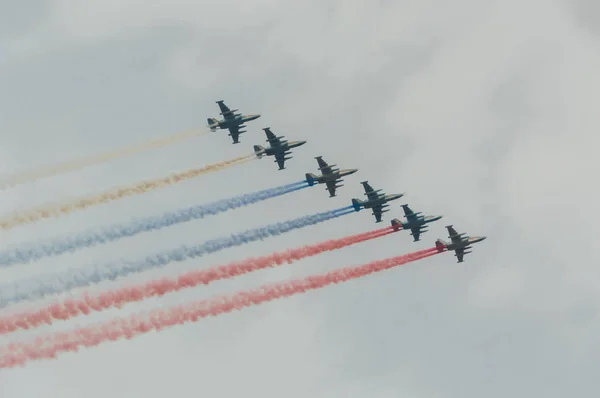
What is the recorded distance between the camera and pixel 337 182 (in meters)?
145

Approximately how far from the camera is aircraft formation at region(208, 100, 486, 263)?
144 metres

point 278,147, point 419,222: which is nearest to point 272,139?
point 278,147

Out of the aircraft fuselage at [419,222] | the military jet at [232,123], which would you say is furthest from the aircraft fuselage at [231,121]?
the aircraft fuselage at [419,222]

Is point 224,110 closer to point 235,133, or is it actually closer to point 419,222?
point 235,133

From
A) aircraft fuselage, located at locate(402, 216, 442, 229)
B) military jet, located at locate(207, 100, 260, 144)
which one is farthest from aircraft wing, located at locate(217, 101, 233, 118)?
aircraft fuselage, located at locate(402, 216, 442, 229)

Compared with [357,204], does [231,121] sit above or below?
above

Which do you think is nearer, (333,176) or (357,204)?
(357,204)

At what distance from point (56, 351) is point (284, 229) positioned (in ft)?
108

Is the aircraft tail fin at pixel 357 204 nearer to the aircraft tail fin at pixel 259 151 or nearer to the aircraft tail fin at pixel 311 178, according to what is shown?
the aircraft tail fin at pixel 311 178

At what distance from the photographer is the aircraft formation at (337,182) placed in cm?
14375

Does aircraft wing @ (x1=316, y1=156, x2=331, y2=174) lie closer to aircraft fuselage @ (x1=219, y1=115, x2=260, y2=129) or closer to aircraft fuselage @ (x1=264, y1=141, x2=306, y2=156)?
aircraft fuselage @ (x1=264, y1=141, x2=306, y2=156)

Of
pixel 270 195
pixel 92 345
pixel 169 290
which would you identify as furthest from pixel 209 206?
pixel 92 345

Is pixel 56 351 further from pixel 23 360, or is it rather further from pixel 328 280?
pixel 328 280

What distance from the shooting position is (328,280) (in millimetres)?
129000
